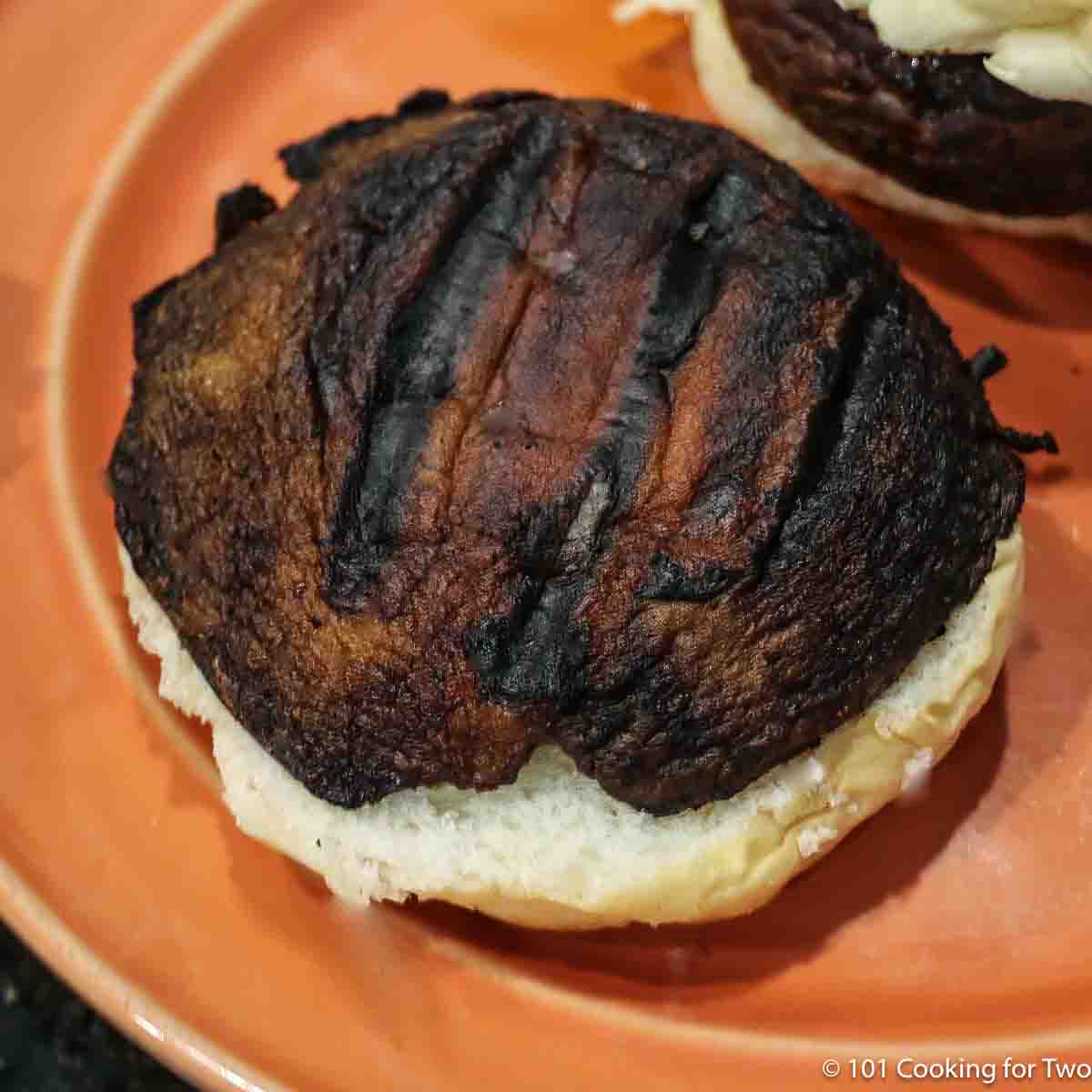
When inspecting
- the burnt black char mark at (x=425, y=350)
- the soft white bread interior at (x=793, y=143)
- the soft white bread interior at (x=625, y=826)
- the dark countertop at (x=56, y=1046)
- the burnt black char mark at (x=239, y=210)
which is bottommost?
the dark countertop at (x=56, y=1046)

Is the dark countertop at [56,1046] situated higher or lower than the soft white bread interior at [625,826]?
lower

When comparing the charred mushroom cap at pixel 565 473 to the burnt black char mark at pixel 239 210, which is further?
the burnt black char mark at pixel 239 210

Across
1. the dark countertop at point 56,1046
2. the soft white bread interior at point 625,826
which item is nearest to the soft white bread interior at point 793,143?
the soft white bread interior at point 625,826

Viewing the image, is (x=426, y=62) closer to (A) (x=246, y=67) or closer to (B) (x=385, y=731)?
(A) (x=246, y=67)

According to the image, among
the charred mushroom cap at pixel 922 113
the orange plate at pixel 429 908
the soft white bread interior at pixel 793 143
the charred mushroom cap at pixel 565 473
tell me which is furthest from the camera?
the soft white bread interior at pixel 793 143

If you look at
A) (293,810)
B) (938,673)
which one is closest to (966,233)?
(938,673)

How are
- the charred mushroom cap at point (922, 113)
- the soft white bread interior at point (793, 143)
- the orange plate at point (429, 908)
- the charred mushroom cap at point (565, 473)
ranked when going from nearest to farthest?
1. the charred mushroom cap at point (565, 473)
2. the orange plate at point (429, 908)
3. the charred mushroom cap at point (922, 113)
4. the soft white bread interior at point (793, 143)

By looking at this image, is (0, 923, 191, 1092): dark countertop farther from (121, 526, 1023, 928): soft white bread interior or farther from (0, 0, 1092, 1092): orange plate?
(121, 526, 1023, 928): soft white bread interior

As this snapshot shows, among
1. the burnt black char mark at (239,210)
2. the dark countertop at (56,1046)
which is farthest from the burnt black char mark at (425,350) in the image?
the dark countertop at (56,1046)

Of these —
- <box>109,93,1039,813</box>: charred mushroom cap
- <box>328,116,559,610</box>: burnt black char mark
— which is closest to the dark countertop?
<box>109,93,1039,813</box>: charred mushroom cap

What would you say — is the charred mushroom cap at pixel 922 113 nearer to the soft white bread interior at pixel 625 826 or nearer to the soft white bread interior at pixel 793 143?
the soft white bread interior at pixel 793 143
